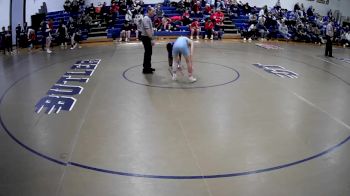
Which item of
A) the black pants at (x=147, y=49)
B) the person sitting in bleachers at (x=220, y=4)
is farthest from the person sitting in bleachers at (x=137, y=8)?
the black pants at (x=147, y=49)

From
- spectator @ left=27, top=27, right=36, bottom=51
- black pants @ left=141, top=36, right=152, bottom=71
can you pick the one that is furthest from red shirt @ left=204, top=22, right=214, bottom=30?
black pants @ left=141, top=36, right=152, bottom=71

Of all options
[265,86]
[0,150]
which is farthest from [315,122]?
[0,150]

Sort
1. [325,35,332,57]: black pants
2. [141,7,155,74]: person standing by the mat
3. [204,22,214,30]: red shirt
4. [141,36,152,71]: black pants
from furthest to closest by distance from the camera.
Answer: [204,22,214,30]: red shirt < [325,35,332,57]: black pants < [141,36,152,71]: black pants < [141,7,155,74]: person standing by the mat

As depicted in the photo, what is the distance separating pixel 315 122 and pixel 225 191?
2.95 meters

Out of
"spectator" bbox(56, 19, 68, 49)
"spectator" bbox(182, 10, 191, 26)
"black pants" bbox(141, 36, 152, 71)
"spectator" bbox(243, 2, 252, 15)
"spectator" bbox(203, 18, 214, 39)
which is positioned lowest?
"black pants" bbox(141, 36, 152, 71)

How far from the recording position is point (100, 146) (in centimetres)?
532

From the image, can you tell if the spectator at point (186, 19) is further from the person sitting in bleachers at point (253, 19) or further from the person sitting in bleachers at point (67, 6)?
the person sitting in bleachers at point (67, 6)

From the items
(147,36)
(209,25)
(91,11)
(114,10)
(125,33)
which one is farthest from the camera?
(91,11)

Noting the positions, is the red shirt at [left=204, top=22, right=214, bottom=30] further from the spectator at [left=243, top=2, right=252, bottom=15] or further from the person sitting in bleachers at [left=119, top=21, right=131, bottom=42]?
the spectator at [left=243, top=2, right=252, bottom=15]

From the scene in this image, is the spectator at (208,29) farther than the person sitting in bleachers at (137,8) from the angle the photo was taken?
No

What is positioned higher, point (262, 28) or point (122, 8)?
point (122, 8)

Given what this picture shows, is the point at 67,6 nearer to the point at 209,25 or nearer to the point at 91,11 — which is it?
the point at 91,11

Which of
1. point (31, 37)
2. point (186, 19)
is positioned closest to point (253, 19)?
point (186, 19)

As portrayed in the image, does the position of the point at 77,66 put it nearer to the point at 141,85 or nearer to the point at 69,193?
the point at 141,85
